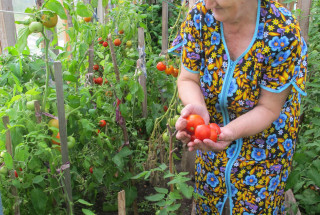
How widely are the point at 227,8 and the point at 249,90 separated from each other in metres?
0.32

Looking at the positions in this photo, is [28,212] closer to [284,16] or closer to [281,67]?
[281,67]

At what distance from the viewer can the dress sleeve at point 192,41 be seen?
1.27m

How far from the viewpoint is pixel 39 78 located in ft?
4.71

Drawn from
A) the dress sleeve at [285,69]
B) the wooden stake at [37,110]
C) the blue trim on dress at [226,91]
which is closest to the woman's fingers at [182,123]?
the blue trim on dress at [226,91]

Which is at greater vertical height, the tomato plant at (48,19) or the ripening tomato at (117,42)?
the tomato plant at (48,19)

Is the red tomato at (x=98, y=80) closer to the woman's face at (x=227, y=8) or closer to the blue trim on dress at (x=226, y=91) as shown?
the blue trim on dress at (x=226, y=91)

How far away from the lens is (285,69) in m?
1.17

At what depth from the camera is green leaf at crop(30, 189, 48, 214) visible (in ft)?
4.14

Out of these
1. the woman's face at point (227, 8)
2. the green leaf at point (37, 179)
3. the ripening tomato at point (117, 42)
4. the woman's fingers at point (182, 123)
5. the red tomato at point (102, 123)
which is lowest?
the green leaf at point (37, 179)

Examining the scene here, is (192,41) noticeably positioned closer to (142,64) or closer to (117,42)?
(142,64)

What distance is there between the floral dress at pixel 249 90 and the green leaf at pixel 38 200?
0.70 meters

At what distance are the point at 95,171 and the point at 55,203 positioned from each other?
23 cm

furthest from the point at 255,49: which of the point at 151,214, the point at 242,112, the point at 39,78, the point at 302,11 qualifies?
the point at 151,214

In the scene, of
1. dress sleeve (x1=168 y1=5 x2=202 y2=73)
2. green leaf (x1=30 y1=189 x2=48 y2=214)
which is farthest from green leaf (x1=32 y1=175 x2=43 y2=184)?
dress sleeve (x1=168 y1=5 x2=202 y2=73)
